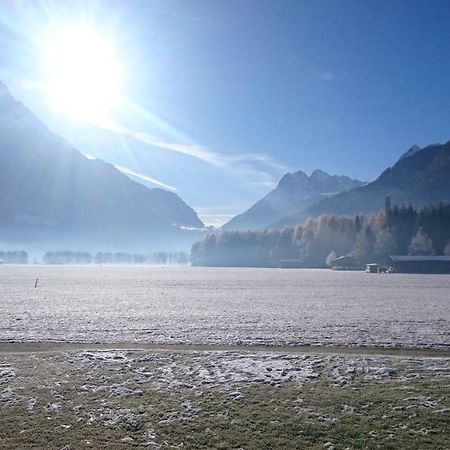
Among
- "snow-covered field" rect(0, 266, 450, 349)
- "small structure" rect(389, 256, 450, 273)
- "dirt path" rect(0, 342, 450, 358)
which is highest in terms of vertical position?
"small structure" rect(389, 256, 450, 273)

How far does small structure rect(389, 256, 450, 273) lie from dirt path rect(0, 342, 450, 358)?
150m

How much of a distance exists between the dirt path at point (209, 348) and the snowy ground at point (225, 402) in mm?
2610

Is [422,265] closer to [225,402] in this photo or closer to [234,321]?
[234,321]

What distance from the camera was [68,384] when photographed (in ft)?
71.7

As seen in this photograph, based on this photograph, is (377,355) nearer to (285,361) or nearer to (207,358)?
(285,361)

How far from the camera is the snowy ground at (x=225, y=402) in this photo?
17625mm

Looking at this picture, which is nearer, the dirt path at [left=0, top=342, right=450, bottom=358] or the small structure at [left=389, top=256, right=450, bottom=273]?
the dirt path at [left=0, top=342, right=450, bottom=358]

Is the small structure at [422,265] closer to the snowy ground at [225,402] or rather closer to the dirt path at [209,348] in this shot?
the dirt path at [209,348]

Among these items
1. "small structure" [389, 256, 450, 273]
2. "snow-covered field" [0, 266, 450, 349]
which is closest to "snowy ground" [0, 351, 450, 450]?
"snow-covered field" [0, 266, 450, 349]

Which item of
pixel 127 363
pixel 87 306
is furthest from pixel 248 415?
pixel 87 306

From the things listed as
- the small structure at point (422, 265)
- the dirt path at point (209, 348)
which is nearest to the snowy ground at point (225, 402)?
A: the dirt path at point (209, 348)

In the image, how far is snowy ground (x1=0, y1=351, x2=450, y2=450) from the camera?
57.8ft

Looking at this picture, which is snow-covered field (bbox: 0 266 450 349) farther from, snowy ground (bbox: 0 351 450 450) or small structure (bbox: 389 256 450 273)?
small structure (bbox: 389 256 450 273)

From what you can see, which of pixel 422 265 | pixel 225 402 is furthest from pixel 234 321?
pixel 422 265
